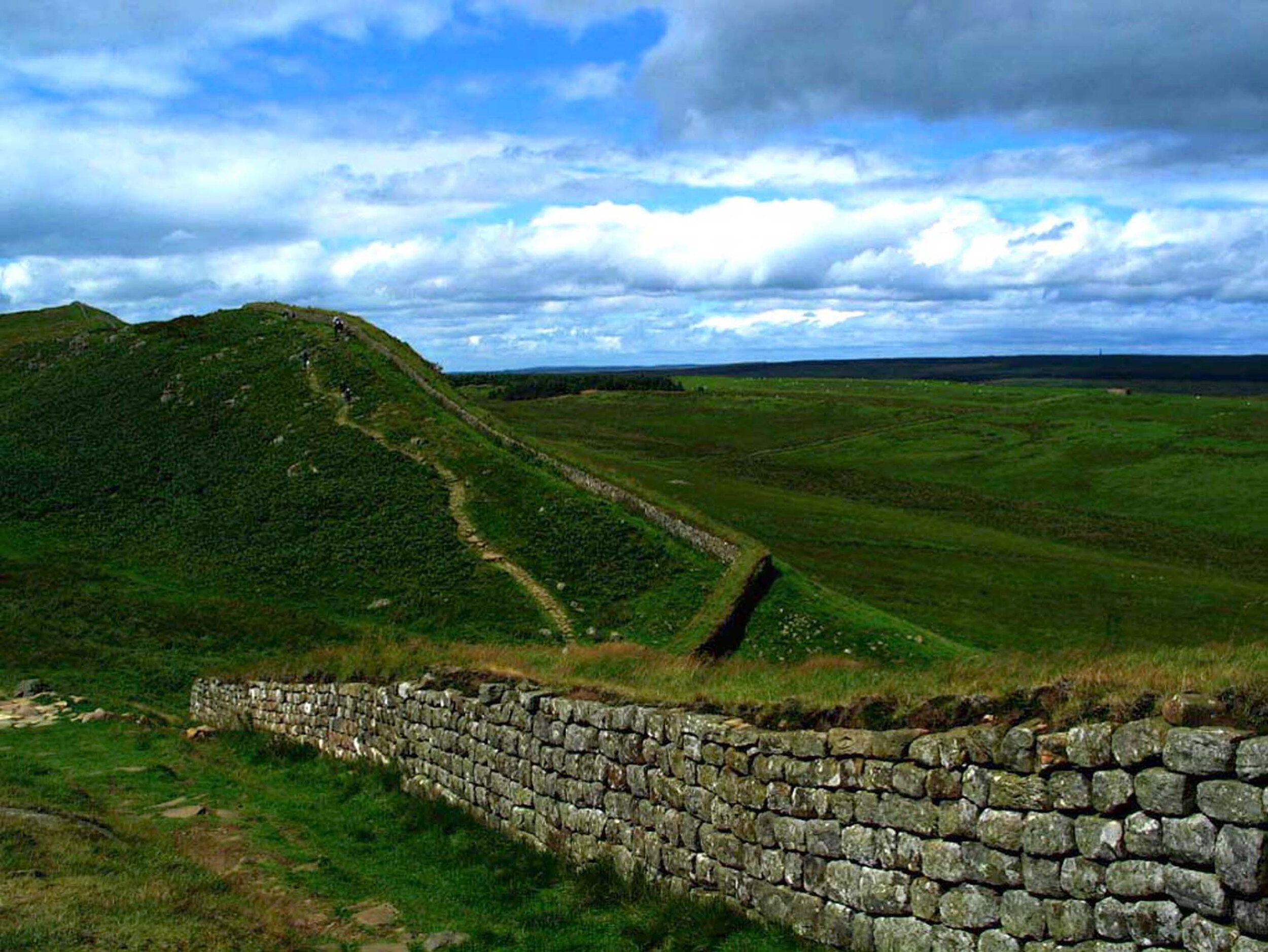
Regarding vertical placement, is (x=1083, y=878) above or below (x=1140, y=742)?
below

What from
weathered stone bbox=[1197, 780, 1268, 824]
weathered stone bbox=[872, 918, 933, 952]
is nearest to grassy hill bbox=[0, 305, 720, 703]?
weathered stone bbox=[872, 918, 933, 952]

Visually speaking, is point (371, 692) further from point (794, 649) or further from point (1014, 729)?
point (794, 649)

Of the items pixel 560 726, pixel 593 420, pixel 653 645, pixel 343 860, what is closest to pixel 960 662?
pixel 560 726

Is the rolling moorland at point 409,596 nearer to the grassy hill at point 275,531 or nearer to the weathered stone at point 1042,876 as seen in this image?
the grassy hill at point 275,531

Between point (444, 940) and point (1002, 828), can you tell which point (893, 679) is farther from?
point (444, 940)

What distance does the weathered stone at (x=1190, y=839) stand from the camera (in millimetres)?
7215

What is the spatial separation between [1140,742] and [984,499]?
87044 mm

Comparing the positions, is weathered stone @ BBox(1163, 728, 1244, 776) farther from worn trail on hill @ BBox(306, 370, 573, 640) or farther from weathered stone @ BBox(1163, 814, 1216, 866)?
worn trail on hill @ BBox(306, 370, 573, 640)

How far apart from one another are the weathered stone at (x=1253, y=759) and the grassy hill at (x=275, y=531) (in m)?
23.5

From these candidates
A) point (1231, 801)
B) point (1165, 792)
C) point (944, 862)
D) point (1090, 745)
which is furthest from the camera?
point (944, 862)

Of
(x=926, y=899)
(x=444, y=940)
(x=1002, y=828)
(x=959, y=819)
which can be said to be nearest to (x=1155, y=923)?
(x=1002, y=828)

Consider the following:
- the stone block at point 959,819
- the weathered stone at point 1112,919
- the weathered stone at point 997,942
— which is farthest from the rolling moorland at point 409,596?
the weathered stone at point 997,942

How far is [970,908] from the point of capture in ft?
28.2

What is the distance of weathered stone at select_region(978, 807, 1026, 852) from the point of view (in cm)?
829
